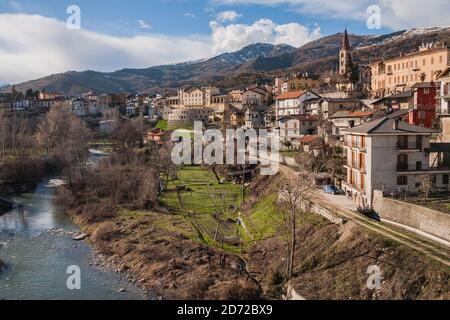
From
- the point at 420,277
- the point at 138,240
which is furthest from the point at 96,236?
the point at 420,277

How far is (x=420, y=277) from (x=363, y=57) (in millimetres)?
130830

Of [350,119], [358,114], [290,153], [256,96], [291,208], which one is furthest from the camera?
[256,96]

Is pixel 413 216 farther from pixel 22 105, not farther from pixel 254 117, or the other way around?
pixel 22 105

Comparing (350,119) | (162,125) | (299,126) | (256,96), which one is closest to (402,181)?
(350,119)

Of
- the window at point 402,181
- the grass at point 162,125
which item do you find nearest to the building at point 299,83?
the grass at point 162,125

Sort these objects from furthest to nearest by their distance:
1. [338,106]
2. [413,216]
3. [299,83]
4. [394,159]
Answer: [299,83], [338,106], [394,159], [413,216]

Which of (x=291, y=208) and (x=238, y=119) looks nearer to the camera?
(x=291, y=208)

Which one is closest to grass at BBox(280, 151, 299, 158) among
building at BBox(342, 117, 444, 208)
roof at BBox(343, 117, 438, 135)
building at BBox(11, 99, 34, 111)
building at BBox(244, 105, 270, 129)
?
roof at BBox(343, 117, 438, 135)

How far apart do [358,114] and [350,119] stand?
2.89 ft

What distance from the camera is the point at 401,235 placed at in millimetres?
20516

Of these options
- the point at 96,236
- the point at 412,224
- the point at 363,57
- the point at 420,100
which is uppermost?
the point at 363,57
